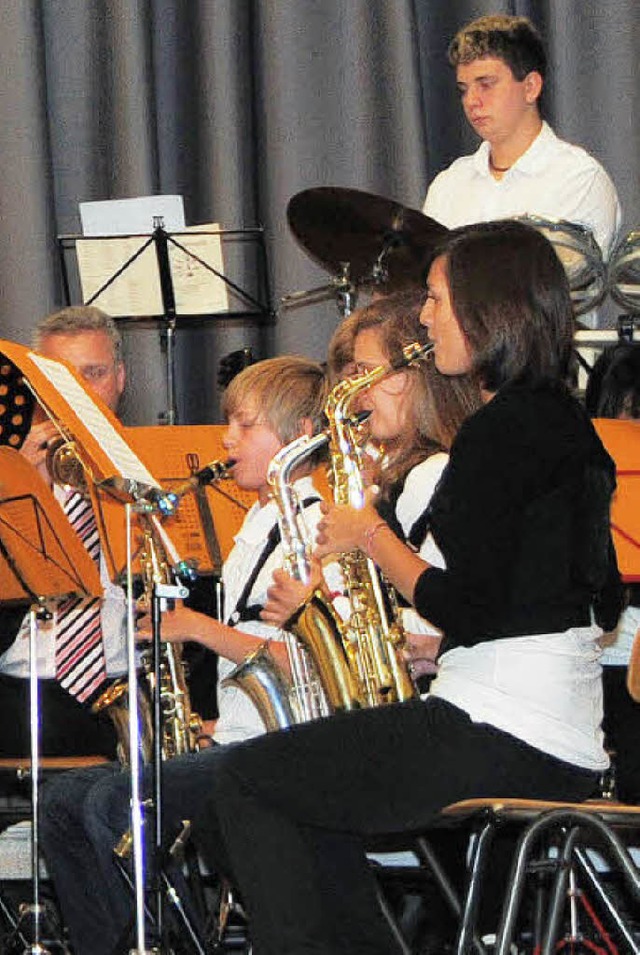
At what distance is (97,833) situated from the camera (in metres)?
3.44

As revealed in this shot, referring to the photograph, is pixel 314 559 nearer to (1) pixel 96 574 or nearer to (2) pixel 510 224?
(1) pixel 96 574

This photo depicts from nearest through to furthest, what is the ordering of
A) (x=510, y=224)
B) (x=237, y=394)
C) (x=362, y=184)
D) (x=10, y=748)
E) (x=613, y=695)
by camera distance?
1. (x=510, y=224)
2. (x=613, y=695)
3. (x=237, y=394)
4. (x=10, y=748)
5. (x=362, y=184)

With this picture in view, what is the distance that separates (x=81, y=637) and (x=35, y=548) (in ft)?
2.75

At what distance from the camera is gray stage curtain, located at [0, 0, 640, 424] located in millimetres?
5852

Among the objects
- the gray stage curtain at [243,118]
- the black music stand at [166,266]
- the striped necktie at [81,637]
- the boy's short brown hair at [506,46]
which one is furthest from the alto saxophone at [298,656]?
the gray stage curtain at [243,118]

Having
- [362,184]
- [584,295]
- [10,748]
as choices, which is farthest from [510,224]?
[362,184]

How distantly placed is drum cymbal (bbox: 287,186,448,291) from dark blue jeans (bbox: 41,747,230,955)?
170 cm

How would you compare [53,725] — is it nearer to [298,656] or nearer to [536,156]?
[298,656]

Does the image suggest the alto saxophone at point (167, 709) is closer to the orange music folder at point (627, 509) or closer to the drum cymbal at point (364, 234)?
the orange music folder at point (627, 509)

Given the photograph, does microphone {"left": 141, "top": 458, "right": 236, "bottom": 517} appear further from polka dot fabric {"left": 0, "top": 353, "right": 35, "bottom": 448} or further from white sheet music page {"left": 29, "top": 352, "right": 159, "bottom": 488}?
polka dot fabric {"left": 0, "top": 353, "right": 35, "bottom": 448}

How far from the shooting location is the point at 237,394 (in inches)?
150

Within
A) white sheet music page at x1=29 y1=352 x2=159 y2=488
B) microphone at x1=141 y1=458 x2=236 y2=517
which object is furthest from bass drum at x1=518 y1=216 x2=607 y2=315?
white sheet music page at x1=29 y1=352 x2=159 y2=488

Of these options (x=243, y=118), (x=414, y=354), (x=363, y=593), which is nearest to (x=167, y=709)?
(x=363, y=593)

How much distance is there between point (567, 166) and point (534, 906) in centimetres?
229
